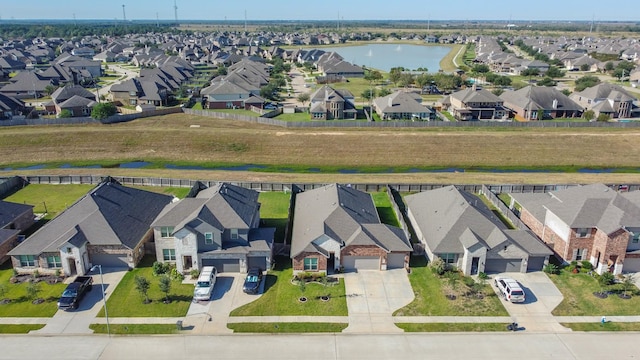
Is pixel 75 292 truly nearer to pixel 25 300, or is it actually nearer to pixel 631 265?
pixel 25 300

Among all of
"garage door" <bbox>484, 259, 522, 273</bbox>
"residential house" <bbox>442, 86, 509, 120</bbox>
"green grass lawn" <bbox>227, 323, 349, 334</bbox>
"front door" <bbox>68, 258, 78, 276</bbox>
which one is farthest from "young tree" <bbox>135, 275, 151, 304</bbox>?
"residential house" <bbox>442, 86, 509, 120</bbox>

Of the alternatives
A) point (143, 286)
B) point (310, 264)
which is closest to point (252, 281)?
point (310, 264)

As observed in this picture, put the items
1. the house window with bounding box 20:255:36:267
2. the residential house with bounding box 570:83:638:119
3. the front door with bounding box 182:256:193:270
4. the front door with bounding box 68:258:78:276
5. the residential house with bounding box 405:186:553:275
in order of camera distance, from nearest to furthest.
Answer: the front door with bounding box 68:258:78:276
the house window with bounding box 20:255:36:267
the residential house with bounding box 405:186:553:275
the front door with bounding box 182:256:193:270
the residential house with bounding box 570:83:638:119

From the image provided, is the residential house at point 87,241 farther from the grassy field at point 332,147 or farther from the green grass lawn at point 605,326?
the green grass lawn at point 605,326

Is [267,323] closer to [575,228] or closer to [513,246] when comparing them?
[513,246]

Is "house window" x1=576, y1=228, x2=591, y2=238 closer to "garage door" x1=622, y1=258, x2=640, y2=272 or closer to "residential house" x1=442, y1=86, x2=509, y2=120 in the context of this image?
"garage door" x1=622, y1=258, x2=640, y2=272

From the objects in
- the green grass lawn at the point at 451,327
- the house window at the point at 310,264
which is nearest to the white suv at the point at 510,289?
the green grass lawn at the point at 451,327

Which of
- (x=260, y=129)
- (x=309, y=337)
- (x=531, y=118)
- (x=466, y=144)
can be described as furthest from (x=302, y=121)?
(x=309, y=337)
